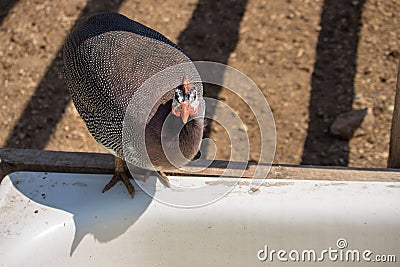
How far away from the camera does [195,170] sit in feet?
5.92

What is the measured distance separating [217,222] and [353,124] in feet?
3.82

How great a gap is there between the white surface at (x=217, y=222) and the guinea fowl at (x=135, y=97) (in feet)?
0.34

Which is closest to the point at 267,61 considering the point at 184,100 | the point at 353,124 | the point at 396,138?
the point at 353,124

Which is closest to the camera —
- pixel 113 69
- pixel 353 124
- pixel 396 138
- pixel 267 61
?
pixel 113 69

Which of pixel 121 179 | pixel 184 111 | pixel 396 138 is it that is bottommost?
pixel 396 138

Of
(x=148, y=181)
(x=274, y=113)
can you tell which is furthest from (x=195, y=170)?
(x=274, y=113)

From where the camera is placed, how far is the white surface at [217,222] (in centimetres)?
167

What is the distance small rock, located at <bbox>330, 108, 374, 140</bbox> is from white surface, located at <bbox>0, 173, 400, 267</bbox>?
37.1 inches

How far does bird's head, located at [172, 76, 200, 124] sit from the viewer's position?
163cm

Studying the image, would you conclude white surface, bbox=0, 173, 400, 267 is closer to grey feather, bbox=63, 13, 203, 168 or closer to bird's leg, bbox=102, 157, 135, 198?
bird's leg, bbox=102, 157, 135, 198

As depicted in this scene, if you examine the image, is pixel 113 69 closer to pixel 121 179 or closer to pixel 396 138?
pixel 121 179

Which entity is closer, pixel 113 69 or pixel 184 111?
pixel 184 111

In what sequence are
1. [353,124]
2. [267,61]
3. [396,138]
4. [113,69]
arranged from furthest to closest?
[267,61] < [353,124] < [396,138] < [113,69]

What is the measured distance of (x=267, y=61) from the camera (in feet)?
9.91
